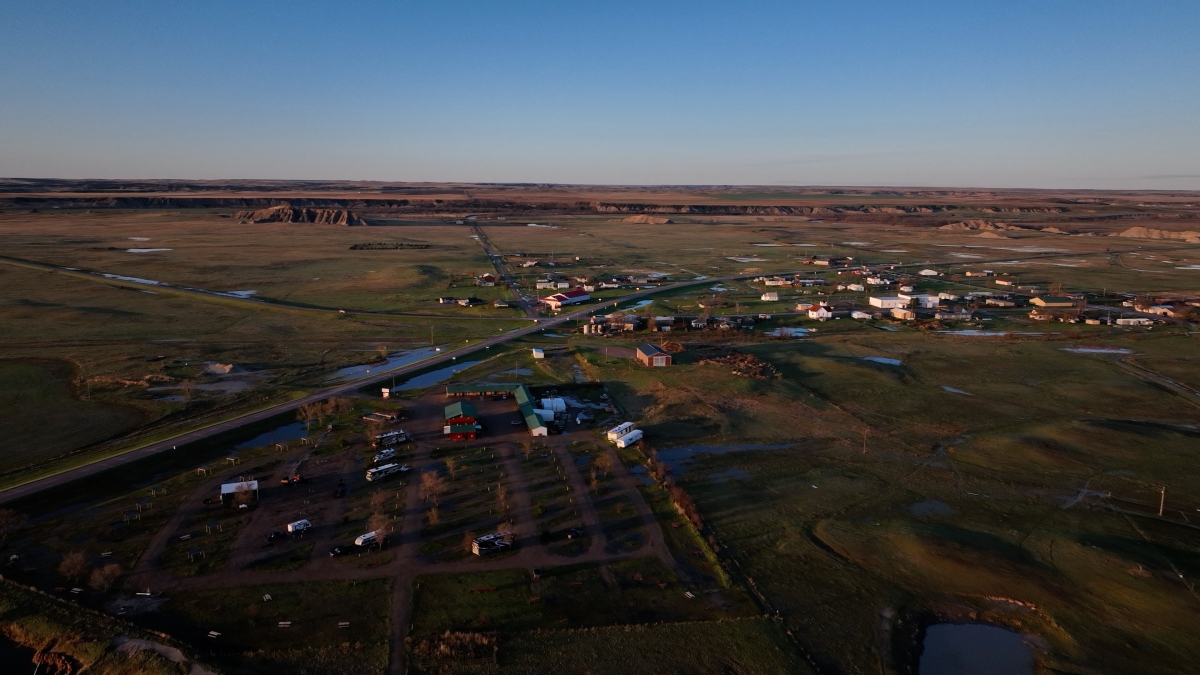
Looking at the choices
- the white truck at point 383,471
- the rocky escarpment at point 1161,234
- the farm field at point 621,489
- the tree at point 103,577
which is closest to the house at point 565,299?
the farm field at point 621,489

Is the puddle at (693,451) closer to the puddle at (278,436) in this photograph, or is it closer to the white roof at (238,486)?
the white roof at (238,486)

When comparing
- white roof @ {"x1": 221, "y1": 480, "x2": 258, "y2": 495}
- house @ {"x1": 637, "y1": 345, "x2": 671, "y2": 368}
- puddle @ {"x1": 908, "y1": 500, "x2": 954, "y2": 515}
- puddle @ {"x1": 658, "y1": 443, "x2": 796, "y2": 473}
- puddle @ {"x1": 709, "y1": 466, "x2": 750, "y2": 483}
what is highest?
house @ {"x1": 637, "y1": 345, "x2": 671, "y2": 368}

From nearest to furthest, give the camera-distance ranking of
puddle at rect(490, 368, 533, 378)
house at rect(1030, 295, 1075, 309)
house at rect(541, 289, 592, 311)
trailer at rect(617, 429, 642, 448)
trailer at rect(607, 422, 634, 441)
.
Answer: trailer at rect(617, 429, 642, 448) → trailer at rect(607, 422, 634, 441) → puddle at rect(490, 368, 533, 378) → house at rect(541, 289, 592, 311) → house at rect(1030, 295, 1075, 309)

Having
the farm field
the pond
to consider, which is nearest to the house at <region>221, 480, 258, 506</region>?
the farm field

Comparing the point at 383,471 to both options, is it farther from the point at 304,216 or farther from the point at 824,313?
the point at 304,216

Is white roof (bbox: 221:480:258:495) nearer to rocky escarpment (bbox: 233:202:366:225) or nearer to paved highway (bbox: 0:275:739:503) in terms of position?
paved highway (bbox: 0:275:739:503)

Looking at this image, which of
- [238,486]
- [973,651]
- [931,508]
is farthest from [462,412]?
[973,651]
